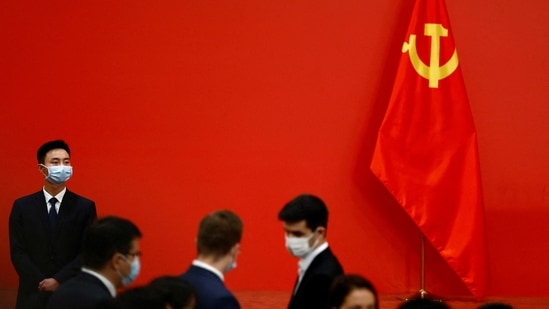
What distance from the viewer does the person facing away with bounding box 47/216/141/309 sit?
3.48 meters

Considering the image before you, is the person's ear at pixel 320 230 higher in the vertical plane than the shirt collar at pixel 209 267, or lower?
higher

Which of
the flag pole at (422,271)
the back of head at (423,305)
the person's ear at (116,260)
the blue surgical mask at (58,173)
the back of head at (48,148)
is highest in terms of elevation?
the back of head at (48,148)

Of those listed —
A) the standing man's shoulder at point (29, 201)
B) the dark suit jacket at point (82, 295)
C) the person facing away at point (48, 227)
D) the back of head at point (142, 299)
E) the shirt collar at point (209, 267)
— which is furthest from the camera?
the standing man's shoulder at point (29, 201)

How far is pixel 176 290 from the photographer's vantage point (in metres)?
3.19

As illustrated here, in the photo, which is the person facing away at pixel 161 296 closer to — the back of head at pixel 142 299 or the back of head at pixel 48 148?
the back of head at pixel 142 299

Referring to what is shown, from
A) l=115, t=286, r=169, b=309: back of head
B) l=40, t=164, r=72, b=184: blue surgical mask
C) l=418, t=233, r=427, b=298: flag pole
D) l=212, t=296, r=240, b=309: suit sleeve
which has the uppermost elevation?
l=40, t=164, r=72, b=184: blue surgical mask

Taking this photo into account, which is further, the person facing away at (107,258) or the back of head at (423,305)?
the person facing away at (107,258)

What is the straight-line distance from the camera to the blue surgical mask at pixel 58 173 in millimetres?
5488

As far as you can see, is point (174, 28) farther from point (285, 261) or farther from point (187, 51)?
point (285, 261)

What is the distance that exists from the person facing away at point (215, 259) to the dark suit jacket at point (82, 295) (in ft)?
1.02

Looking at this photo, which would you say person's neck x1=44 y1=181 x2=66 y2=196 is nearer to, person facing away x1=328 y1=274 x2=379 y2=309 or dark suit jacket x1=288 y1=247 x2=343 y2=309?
dark suit jacket x1=288 y1=247 x2=343 y2=309

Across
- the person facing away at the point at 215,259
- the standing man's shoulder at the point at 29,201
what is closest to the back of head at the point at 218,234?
the person facing away at the point at 215,259

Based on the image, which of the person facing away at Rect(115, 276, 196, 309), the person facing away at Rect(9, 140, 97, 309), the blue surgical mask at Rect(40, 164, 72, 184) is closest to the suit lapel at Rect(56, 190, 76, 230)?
the person facing away at Rect(9, 140, 97, 309)

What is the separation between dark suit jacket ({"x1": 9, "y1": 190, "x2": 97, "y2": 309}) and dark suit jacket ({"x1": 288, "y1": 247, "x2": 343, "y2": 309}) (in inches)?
73.7
